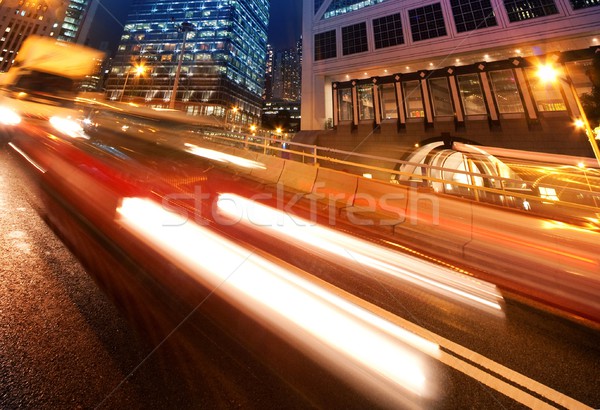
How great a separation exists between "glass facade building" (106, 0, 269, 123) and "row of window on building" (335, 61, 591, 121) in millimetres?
61136

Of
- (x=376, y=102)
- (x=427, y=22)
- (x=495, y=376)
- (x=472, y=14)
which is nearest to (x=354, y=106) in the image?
(x=376, y=102)

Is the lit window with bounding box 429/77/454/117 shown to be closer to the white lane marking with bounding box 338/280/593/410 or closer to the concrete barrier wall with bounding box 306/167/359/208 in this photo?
the concrete barrier wall with bounding box 306/167/359/208

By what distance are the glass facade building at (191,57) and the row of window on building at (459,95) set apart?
6114cm

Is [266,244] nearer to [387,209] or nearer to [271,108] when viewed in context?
[387,209]

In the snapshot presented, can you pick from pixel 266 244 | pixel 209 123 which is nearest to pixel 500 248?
pixel 266 244

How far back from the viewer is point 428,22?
24.3 metres

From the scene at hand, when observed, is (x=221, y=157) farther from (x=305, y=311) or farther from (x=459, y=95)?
(x=459, y=95)

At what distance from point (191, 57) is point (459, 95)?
290ft

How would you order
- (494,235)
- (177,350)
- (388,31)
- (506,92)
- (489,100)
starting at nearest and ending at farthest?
1. (177,350)
2. (494,235)
3. (489,100)
4. (506,92)
5. (388,31)

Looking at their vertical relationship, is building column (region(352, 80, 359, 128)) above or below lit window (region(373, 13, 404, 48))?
below

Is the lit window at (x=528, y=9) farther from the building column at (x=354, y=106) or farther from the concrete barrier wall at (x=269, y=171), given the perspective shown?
the concrete barrier wall at (x=269, y=171)

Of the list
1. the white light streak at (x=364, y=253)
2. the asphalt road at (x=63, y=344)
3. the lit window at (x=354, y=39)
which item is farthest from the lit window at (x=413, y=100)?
the asphalt road at (x=63, y=344)

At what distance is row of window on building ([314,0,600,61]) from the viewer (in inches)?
832

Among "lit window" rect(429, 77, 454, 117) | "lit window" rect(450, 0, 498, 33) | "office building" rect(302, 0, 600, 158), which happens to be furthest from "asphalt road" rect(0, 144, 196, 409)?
"lit window" rect(450, 0, 498, 33)
